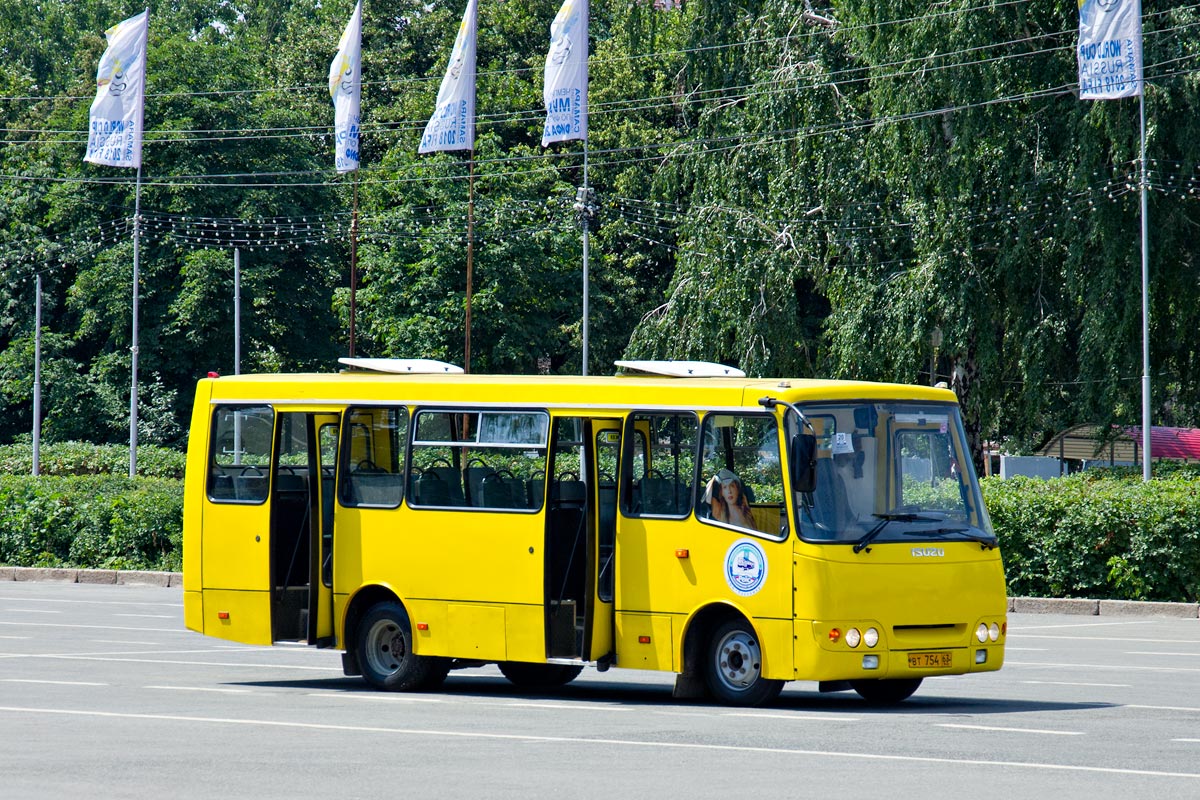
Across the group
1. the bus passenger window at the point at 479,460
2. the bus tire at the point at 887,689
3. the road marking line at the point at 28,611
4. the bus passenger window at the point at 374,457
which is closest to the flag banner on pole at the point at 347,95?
the road marking line at the point at 28,611

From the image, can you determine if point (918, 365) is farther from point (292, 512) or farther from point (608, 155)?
point (608, 155)

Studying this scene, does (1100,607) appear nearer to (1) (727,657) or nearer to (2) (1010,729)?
(1) (727,657)

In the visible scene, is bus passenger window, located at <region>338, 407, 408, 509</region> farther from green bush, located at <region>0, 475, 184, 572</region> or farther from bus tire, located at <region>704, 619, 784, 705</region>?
green bush, located at <region>0, 475, 184, 572</region>

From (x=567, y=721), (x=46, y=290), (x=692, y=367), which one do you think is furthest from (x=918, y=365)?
(x=46, y=290)

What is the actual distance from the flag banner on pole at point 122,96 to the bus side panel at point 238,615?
32525 mm

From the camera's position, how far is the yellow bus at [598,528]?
1393 cm

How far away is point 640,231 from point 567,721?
47.9m

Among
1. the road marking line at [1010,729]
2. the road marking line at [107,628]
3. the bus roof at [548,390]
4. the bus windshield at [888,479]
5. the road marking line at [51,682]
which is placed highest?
the bus roof at [548,390]

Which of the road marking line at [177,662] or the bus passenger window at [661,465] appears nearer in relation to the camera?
the bus passenger window at [661,465]

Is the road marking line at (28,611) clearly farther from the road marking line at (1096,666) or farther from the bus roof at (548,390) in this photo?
the road marking line at (1096,666)

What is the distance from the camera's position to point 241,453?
17.2 m

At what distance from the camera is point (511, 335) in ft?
195

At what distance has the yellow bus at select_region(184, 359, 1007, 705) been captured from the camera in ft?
45.7

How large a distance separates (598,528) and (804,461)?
6.98ft
